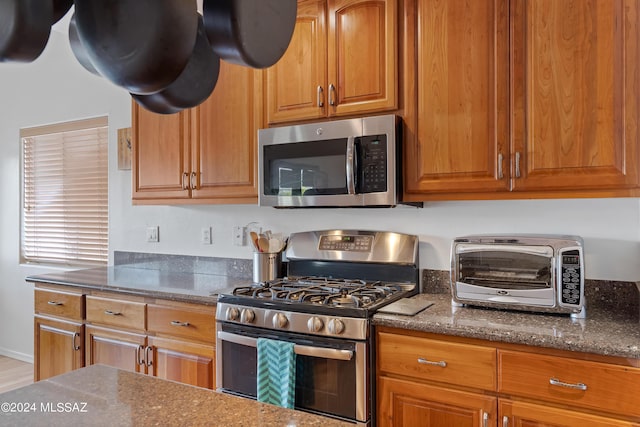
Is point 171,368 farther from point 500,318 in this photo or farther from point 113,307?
point 500,318

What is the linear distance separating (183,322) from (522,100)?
→ 71.7 inches

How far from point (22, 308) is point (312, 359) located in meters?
3.40

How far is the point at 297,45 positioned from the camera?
2355 millimetres

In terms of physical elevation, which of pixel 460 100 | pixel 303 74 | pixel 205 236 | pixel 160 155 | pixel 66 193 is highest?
pixel 303 74

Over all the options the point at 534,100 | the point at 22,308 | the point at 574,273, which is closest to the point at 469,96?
the point at 534,100

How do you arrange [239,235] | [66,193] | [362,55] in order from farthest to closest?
[66,193] → [239,235] → [362,55]

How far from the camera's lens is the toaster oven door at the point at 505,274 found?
5.89 ft

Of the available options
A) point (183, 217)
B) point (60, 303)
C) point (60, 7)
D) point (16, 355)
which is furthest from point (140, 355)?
point (16, 355)

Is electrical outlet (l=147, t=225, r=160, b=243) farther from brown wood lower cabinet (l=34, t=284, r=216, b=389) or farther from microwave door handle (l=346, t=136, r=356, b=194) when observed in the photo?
microwave door handle (l=346, t=136, r=356, b=194)

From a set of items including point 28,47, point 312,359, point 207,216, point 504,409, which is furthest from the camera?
point 207,216

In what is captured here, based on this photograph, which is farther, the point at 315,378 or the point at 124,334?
the point at 124,334

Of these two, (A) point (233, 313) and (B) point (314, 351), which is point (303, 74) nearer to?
(A) point (233, 313)

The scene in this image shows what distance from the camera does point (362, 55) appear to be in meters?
2.18

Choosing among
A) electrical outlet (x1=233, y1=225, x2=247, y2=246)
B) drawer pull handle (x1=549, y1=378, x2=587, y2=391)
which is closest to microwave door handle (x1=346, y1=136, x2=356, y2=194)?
electrical outlet (x1=233, y1=225, x2=247, y2=246)
